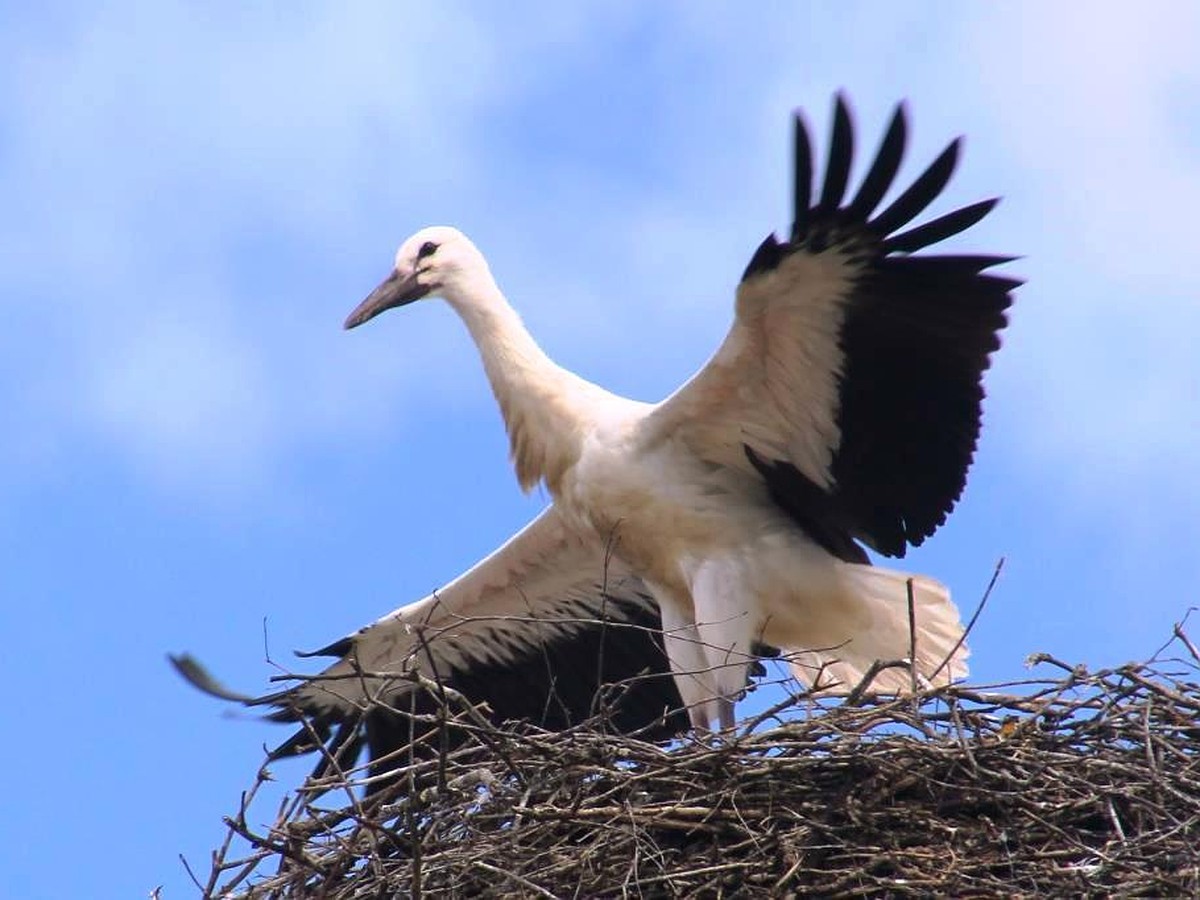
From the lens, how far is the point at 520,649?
8258 millimetres

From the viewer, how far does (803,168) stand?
21.8 feet

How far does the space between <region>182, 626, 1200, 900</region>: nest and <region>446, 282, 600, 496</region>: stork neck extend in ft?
5.46

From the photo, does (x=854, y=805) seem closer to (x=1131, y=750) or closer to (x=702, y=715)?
(x=1131, y=750)

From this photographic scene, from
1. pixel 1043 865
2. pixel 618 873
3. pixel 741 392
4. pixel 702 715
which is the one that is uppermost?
pixel 741 392

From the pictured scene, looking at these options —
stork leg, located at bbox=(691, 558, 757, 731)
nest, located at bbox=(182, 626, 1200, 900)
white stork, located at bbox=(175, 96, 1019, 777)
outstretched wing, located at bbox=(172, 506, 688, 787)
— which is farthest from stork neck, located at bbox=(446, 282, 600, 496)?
nest, located at bbox=(182, 626, 1200, 900)

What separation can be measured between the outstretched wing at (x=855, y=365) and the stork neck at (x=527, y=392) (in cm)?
32

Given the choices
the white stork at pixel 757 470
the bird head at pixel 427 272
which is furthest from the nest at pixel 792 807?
the bird head at pixel 427 272

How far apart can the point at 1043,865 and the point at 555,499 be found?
242 cm

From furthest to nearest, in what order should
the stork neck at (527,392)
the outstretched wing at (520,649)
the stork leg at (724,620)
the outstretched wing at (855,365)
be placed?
the outstretched wing at (520,649), the stork neck at (527,392), the stork leg at (724,620), the outstretched wing at (855,365)

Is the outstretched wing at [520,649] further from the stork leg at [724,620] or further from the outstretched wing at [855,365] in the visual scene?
the outstretched wing at [855,365]

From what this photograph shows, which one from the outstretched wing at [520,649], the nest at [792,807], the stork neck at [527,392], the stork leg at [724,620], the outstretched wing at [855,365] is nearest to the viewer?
the nest at [792,807]

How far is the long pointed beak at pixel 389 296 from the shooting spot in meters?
7.99

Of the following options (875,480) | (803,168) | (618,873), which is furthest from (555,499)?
(618,873)

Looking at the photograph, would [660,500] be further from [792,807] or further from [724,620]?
[792,807]
